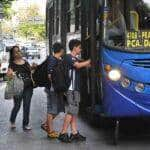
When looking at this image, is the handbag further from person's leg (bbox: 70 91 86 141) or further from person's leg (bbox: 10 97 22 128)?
person's leg (bbox: 70 91 86 141)

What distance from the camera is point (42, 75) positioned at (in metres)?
12.1

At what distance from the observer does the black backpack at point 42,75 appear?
12.0 meters

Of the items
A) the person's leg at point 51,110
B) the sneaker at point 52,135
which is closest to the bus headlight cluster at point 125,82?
the person's leg at point 51,110

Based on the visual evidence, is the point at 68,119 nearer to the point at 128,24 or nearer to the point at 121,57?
the point at 121,57

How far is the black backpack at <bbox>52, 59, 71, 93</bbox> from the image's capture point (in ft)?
36.8

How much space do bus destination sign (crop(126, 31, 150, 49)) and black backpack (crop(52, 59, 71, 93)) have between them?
1.44 meters

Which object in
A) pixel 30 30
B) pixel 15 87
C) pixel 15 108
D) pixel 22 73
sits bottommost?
pixel 30 30

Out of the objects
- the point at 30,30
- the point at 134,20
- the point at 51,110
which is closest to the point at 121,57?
the point at 134,20

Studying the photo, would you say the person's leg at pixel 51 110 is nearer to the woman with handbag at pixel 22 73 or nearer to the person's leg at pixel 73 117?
the person's leg at pixel 73 117

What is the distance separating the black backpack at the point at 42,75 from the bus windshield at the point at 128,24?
1.90 m

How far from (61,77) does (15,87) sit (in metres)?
1.85

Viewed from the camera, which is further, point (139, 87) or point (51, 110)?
point (51, 110)

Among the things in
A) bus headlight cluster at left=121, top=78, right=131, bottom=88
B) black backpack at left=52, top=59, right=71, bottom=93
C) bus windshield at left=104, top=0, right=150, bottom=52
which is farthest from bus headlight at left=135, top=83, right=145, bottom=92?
black backpack at left=52, top=59, right=71, bottom=93

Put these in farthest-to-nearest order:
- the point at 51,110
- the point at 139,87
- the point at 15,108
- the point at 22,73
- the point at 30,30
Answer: the point at 30,30 → the point at 15,108 → the point at 22,73 → the point at 51,110 → the point at 139,87
